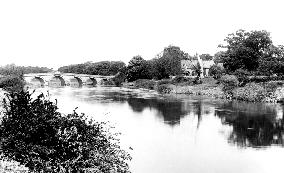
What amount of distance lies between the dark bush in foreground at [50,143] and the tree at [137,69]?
7765 cm

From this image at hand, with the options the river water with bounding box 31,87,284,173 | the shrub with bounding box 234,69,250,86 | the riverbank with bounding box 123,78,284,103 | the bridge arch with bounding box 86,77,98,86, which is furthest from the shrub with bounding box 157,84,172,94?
the bridge arch with bounding box 86,77,98,86

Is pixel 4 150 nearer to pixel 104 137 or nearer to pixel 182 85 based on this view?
pixel 104 137

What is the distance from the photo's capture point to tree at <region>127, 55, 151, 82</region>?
90438 mm

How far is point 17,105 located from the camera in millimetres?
11984

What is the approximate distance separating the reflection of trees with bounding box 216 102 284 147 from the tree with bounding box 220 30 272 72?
29.3 meters

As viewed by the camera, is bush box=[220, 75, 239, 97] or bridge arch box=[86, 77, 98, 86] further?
bridge arch box=[86, 77, 98, 86]

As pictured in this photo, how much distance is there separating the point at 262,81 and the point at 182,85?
17175 mm

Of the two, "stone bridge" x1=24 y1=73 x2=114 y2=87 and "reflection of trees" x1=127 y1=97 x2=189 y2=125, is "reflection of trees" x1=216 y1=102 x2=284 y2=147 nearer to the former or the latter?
"reflection of trees" x1=127 y1=97 x2=189 y2=125

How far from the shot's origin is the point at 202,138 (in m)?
25.9

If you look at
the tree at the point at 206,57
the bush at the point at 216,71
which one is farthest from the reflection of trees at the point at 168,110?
the tree at the point at 206,57

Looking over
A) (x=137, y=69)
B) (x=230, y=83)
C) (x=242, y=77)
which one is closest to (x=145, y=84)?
(x=137, y=69)

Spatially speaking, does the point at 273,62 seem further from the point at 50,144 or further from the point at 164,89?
the point at 50,144

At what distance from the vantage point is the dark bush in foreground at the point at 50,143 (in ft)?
34.8

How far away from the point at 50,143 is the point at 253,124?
24.2 meters
